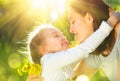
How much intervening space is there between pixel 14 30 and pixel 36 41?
14cm

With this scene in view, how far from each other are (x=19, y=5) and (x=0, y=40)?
21 centimetres

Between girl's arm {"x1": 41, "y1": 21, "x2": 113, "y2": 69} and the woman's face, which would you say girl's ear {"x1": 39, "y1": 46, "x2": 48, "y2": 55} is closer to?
girl's arm {"x1": 41, "y1": 21, "x2": 113, "y2": 69}

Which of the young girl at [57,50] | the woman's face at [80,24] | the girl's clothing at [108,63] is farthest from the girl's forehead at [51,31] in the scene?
the girl's clothing at [108,63]

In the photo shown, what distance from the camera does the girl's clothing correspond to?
4008 millimetres

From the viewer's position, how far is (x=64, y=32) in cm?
394

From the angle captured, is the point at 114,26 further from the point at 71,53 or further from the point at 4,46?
the point at 4,46

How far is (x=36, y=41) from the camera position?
12.7 ft

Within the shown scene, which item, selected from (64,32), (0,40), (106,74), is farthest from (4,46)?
(106,74)

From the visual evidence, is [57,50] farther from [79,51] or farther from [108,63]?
[108,63]

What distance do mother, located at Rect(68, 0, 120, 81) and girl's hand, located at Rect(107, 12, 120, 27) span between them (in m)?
0.03

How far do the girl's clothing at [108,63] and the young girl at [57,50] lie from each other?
0.11m

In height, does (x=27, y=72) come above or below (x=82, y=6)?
below


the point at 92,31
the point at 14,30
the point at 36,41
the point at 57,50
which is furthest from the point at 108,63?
the point at 14,30

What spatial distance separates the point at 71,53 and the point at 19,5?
391mm
